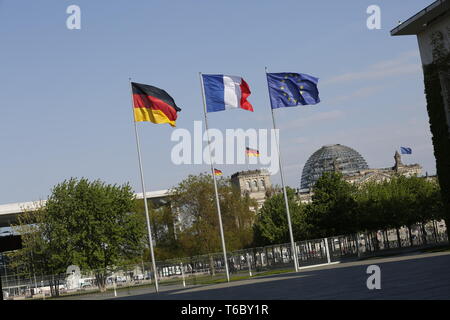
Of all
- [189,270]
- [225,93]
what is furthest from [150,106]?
[189,270]

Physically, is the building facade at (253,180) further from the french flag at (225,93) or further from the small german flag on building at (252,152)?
the french flag at (225,93)

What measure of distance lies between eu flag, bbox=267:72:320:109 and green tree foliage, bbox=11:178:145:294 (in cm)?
3422

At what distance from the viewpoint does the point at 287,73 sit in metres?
42.4

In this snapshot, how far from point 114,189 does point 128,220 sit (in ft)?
12.5

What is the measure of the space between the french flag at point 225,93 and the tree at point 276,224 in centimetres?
3544

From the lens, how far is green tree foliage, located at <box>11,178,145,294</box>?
70.7 meters

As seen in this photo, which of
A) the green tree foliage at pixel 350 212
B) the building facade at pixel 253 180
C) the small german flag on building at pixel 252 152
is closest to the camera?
the small german flag on building at pixel 252 152

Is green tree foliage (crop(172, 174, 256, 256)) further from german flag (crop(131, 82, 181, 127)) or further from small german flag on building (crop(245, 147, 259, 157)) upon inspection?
german flag (crop(131, 82, 181, 127))

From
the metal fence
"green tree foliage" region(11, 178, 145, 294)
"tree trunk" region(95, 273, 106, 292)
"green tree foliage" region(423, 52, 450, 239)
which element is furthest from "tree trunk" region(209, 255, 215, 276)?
→ "green tree foliage" region(423, 52, 450, 239)

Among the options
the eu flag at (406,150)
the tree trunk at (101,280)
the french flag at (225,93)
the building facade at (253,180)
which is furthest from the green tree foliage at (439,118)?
the building facade at (253,180)

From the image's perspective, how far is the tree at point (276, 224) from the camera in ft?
246
